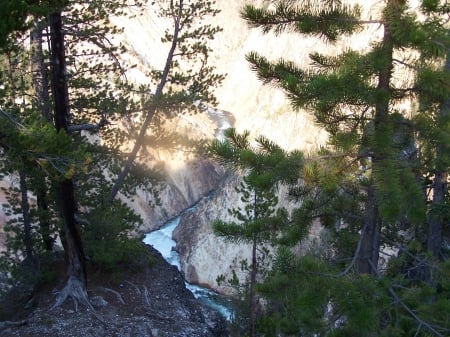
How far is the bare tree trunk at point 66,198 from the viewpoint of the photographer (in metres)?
9.41

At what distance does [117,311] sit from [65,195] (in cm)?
259

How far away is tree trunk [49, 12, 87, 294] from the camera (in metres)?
9.41

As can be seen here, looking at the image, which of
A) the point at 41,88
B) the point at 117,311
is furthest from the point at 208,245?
the point at 41,88

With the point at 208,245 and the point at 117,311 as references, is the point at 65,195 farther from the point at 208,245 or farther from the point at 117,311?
the point at 208,245

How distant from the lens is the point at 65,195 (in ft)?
32.6

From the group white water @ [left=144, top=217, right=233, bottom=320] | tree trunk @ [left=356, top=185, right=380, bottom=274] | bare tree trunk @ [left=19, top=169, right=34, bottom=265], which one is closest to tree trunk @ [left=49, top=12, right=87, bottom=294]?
bare tree trunk @ [left=19, top=169, right=34, bottom=265]

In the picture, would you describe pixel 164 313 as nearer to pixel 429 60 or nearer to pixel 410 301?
pixel 410 301

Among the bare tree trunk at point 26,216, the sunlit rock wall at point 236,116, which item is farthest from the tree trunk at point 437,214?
the bare tree trunk at point 26,216

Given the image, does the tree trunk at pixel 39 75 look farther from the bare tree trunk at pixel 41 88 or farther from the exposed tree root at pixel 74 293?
the exposed tree root at pixel 74 293

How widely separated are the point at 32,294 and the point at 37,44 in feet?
18.1

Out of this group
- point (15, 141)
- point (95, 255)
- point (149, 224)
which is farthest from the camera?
point (149, 224)

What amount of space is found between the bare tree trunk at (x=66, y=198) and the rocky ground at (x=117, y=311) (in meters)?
0.33

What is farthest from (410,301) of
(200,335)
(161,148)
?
(161,148)

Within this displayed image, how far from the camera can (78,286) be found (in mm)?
10445
